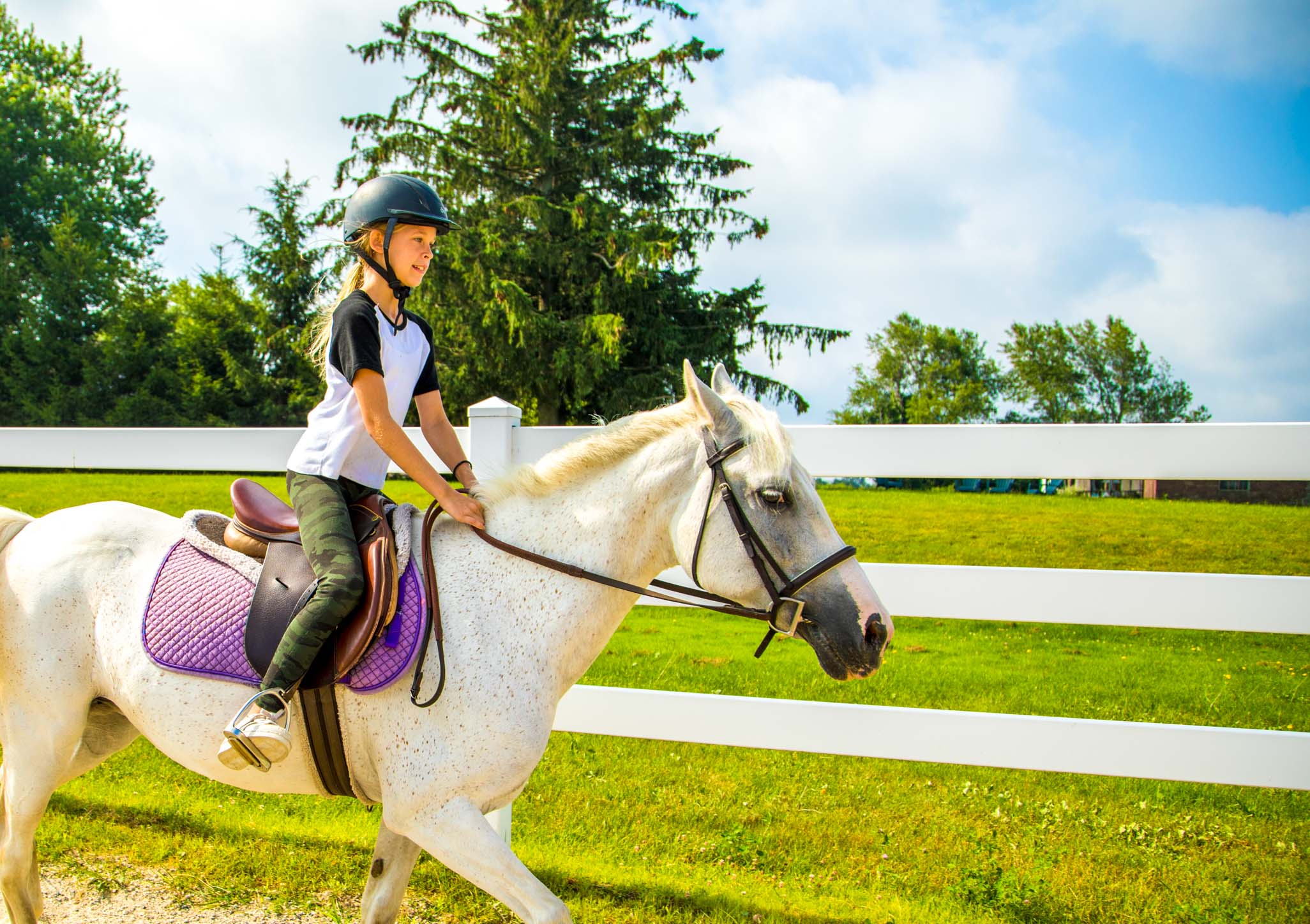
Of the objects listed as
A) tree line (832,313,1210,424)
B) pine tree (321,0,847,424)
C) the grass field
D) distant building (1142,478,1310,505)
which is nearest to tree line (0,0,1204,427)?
pine tree (321,0,847,424)

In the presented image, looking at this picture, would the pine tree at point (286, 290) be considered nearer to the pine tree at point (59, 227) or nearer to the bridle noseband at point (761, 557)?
the pine tree at point (59, 227)

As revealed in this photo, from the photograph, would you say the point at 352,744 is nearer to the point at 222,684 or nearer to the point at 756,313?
the point at 222,684

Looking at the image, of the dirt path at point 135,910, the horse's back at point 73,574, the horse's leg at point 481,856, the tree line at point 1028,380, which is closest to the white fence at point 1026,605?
the dirt path at point 135,910

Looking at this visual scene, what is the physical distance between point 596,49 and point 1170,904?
30.3 m

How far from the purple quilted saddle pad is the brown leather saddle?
0.15 ft

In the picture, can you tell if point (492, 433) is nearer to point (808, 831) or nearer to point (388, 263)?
point (388, 263)

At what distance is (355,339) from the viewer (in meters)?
2.53

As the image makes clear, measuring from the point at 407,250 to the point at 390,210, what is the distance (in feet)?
0.45

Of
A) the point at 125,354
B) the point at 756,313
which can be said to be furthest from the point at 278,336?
the point at 756,313

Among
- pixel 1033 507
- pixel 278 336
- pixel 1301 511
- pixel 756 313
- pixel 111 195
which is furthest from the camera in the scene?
pixel 111 195

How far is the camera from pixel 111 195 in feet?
135

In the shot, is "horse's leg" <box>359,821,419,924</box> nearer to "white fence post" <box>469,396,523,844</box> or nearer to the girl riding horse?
the girl riding horse

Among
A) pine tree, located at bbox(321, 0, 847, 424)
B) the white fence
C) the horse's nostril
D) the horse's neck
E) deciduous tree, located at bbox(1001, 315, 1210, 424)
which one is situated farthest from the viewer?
deciduous tree, located at bbox(1001, 315, 1210, 424)

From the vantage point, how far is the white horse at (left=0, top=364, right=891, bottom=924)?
2424 millimetres
